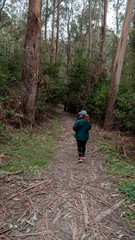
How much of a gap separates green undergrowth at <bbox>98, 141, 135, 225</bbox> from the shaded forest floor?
142 millimetres

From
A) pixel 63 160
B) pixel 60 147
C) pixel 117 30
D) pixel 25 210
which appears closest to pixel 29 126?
pixel 60 147

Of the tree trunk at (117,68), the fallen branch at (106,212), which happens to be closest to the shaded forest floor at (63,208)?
the fallen branch at (106,212)

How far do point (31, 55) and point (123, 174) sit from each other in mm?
7548

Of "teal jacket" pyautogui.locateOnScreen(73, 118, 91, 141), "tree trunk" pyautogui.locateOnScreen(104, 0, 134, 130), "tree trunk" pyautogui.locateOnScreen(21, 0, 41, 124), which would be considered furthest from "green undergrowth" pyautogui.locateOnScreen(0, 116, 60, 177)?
"tree trunk" pyautogui.locateOnScreen(104, 0, 134, 130)

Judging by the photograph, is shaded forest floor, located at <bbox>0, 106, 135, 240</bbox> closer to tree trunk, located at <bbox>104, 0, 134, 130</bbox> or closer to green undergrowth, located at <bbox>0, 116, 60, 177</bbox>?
green undergrowth, located at <bbox>0, 116, 60, 177</bbox>

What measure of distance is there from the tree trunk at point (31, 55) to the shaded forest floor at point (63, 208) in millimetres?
5316

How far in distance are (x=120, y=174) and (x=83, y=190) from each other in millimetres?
1468

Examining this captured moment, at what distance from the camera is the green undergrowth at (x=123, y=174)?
11.4 ft

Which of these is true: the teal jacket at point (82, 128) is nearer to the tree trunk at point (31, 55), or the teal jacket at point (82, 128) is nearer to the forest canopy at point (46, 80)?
the forest canopy at point (46, 80)

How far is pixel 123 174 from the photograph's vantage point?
5008 mm

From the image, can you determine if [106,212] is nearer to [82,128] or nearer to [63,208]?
[63,208]

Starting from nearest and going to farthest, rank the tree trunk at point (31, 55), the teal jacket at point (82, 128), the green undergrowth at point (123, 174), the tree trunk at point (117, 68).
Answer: the green undergrowth at point (123, 174) → the teal jacket at point (82, 128) → the tree trunk at point (31, 55) → the tree trunk at point (117, 68)

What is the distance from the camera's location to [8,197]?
3.55 meters

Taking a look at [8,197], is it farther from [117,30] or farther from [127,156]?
[117,30]
